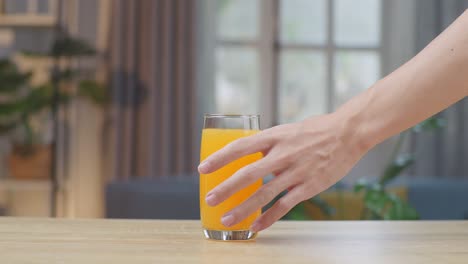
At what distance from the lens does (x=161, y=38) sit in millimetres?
4789

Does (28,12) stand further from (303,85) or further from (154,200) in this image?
(154,200)

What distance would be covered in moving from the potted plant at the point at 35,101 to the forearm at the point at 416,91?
357cm

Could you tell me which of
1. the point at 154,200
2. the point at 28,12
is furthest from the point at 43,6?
the point at 154,200

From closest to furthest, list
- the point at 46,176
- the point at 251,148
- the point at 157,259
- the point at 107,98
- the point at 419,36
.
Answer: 1. the point at 157,259
2. the point at 251,148
3. the point at 46,176
4. the point at 107,98
5. the point at 419,36

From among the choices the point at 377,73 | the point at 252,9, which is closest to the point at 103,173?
the point at 252,9

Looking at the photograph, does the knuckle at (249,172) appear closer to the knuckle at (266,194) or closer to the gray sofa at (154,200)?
the knuckle at (266,194)

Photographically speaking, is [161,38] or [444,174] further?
[444,174]

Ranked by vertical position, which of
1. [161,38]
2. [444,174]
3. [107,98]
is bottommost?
[444,174]

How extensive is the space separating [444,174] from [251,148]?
455 cm

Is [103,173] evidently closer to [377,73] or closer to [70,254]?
[377,73]

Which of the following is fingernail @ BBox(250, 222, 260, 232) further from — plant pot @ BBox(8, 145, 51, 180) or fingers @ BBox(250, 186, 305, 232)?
plant pot @ BBox(8, 145, 51, 180)

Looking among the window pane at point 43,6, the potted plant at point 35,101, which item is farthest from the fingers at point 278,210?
the window pane at point 43,6

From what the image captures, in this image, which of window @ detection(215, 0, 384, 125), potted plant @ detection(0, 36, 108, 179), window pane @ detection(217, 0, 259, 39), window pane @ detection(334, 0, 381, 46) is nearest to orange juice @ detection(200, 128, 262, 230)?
potted plant @ detection(0, 36, 108, 179)

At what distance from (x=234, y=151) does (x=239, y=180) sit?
33mm
